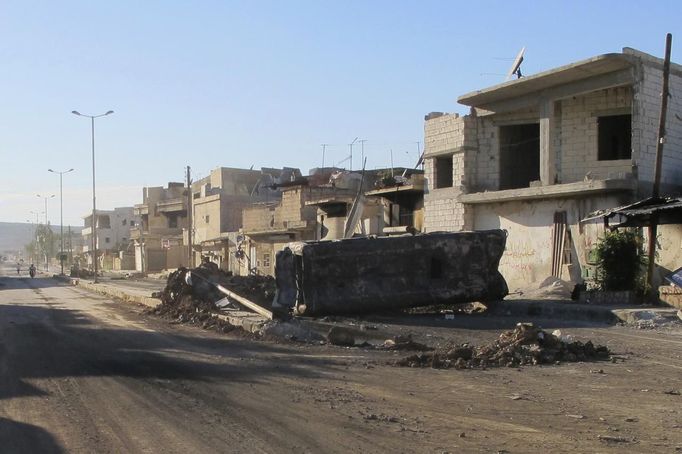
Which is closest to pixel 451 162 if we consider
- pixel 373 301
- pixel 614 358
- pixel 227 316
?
pixel 373 301

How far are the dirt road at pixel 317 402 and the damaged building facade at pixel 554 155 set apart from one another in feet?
33.7

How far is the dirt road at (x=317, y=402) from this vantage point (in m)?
6.43

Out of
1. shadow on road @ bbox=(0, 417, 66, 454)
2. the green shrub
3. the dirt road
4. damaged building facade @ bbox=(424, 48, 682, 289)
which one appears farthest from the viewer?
damaged building facade @ bbox=(424, 48, 682, 289)

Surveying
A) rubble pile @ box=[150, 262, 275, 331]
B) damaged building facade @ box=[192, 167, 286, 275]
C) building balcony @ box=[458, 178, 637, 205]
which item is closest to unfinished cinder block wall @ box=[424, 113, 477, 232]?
building balcony @ box=[458, 178, 637, 205]

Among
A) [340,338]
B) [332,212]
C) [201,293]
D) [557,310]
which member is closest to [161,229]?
[332,212]

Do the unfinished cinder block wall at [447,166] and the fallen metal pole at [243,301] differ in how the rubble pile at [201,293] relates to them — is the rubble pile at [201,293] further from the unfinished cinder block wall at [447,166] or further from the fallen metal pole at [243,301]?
the unfinished cinder block wall at [447,166]

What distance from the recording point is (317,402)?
8.14 metres

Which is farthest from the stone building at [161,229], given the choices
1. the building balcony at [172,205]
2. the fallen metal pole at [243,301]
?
the fallen metal pole at [243,301]

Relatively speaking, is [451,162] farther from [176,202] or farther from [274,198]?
[176,202]

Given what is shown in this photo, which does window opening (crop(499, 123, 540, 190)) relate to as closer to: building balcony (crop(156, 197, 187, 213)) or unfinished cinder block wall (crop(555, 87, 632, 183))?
unfinished cinder block wall (crop(555, 87, 632, 183))

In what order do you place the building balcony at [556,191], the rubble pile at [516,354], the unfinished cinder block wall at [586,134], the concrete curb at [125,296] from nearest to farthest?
the rubble pile at [516,354], the building balcony at [556,191], the unfinished cinder block wall at [586,134], the concrete curb at [125,296]

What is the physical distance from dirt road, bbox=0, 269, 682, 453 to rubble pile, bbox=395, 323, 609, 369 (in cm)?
41

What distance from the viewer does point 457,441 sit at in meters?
6.41

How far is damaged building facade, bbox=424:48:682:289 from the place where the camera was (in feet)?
72.6
